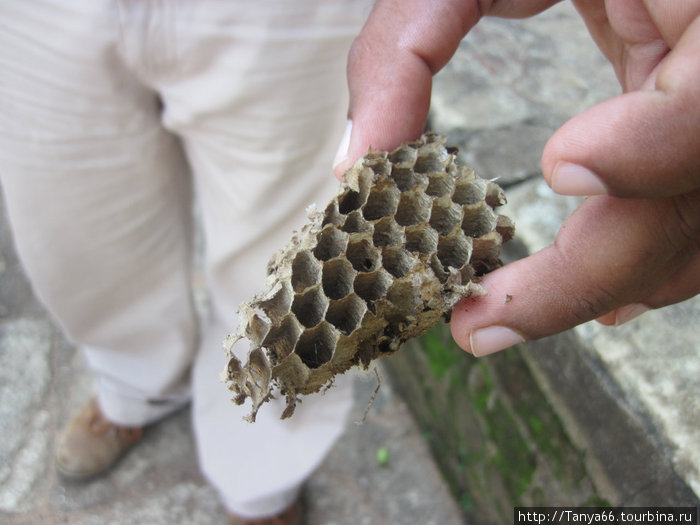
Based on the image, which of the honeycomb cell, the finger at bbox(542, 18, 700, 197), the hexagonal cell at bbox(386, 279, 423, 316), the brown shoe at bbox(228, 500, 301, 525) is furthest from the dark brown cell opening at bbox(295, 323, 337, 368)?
the brown shoe at bbox(228, 500, 301, 525)

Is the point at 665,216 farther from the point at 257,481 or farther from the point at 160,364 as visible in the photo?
the point at 160,364

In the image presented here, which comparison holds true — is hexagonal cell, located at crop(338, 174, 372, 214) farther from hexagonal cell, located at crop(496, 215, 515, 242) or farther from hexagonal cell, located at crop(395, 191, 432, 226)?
hexagonal cell, located at crop(496, 215, 515, 242)

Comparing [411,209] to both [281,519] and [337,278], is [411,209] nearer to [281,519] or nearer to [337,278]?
[337,278]

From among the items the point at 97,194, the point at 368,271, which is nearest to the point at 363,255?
the point at 368,271

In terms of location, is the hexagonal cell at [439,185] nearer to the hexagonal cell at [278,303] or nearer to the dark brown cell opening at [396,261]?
the dark brown cell opening at [396,261]

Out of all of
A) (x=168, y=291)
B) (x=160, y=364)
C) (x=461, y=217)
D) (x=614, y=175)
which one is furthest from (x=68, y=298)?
(x=614, y=175)

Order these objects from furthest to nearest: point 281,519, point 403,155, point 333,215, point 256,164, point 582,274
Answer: point 281,519
point 256,164
point 403,155
point 333,215
point 582,274

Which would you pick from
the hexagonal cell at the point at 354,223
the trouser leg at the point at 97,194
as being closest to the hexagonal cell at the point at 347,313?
the hexagonal cell at the point at 354,223
